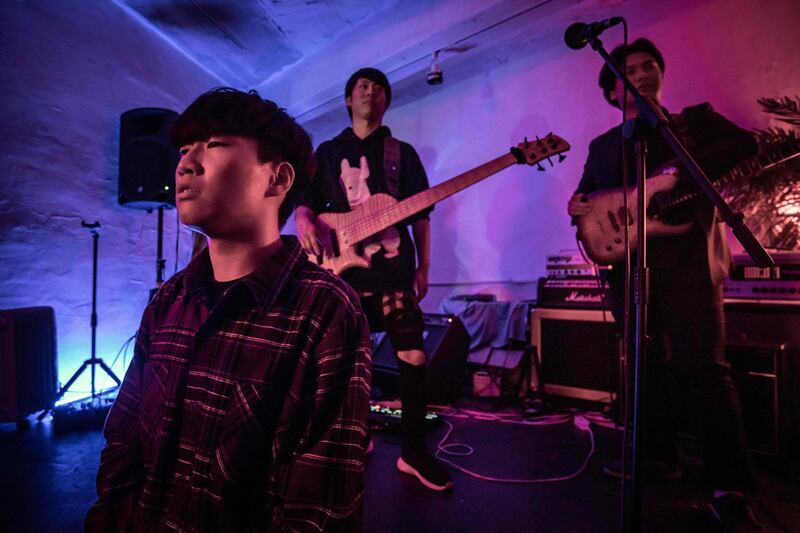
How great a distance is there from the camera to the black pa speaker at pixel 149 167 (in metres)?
→ 3.73

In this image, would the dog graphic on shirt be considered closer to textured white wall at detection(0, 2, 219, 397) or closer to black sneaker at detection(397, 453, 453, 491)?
black sneaker at detection(397, 453, 453, 491)

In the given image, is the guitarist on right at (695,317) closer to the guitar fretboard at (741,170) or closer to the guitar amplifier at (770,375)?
the guitar fretboard at (741,170)

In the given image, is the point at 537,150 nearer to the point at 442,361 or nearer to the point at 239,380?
the point at 442,361

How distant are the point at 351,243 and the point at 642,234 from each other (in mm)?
1338

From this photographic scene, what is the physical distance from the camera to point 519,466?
2150 mm

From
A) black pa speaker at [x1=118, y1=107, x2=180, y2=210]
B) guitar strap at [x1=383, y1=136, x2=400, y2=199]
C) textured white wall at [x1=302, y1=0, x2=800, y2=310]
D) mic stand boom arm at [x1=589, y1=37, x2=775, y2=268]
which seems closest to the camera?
mic stand boom arm at [x1=589, y1=37, x2=775, y2=268]

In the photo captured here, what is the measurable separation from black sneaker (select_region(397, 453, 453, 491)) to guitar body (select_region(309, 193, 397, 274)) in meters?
1.00

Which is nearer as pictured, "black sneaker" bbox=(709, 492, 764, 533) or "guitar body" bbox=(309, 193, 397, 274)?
"black sneaker" bbox=(709, 492, 764, 533)

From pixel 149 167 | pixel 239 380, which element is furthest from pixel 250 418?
pixel 149 167

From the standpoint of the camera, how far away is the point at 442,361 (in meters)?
3.21

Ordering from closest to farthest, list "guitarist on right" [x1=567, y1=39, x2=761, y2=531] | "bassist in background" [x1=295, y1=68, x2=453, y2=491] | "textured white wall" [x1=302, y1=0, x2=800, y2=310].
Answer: "guitarist on right" [x1=567, y1=39, x2=761, y2=531]
"bassist in background" [x1=295, y1=68, x2=453, y2=491]
"textured white wall" [x1=302, y1=0, x2=800, y2=310]

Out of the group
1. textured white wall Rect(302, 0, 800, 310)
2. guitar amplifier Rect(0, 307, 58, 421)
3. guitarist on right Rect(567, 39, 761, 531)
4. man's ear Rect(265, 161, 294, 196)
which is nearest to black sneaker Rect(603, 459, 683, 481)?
guitarist on right Rect(567, 39, 761, 531)

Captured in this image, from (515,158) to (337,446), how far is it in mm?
2073

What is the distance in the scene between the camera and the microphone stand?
3.48 ft
